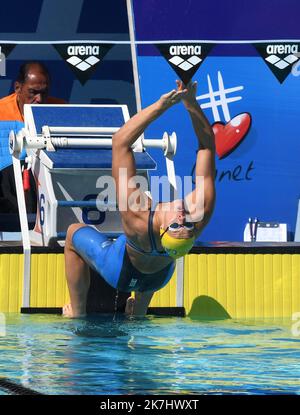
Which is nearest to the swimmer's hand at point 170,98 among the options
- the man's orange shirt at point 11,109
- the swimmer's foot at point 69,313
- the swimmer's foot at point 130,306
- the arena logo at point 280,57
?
the swimmer's foot at point 130,306

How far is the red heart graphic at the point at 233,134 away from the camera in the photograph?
13.2 m

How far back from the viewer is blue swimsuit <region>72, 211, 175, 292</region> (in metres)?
9.39

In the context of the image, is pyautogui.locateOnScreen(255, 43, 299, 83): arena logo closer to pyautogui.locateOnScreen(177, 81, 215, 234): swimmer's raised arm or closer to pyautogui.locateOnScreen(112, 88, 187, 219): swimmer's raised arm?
pyautogui.locateOnScreen(177, 81, 215, 234): swimmer's raised arm

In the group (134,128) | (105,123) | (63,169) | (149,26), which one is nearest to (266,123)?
(149,26)

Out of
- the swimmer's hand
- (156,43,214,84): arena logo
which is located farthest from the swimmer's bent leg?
(156,43,214,84): arena logo

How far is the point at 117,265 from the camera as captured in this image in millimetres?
A: 9398

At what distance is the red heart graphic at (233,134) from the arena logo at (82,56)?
1.60m

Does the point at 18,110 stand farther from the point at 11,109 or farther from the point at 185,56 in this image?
the point at 185,56

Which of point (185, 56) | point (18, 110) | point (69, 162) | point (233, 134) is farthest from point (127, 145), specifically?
point (185, 56)

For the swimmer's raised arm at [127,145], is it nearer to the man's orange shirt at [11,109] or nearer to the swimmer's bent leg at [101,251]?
the swimmer's bent leg at [101,251]

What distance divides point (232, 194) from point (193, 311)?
2.99 metres

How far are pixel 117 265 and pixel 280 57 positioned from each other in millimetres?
4596

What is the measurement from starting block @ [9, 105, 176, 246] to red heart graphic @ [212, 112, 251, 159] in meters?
2.18

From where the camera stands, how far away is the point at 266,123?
518 inches
